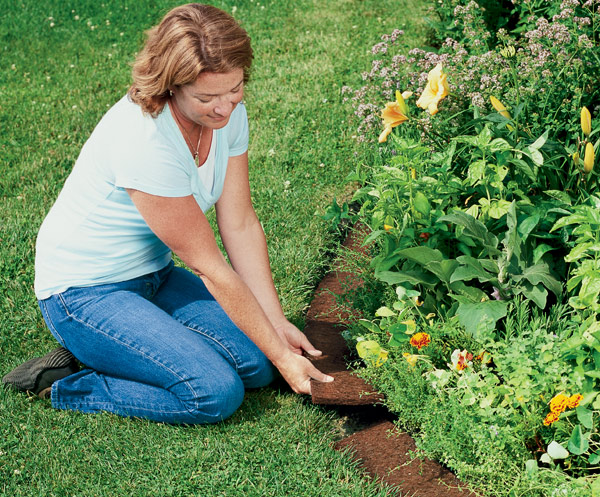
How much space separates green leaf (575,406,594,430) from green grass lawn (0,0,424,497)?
2.08 feet

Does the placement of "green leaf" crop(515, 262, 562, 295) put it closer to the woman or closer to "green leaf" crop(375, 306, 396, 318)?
"green leaf" crop(375, 306, 396, 318)

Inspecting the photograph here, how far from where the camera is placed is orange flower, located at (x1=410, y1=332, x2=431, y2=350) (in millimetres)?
2289

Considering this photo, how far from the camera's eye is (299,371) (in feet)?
7.99

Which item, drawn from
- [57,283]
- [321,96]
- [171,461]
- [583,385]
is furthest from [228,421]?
[321,96]

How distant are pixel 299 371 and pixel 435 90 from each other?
1.04 m

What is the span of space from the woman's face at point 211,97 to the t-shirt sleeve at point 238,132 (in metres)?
0.33

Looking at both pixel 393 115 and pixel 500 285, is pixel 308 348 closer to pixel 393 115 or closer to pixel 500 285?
pixel 500 285

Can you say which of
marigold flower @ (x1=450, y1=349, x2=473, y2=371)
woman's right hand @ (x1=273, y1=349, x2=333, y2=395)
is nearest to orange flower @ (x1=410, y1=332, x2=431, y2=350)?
marigold flower @ (x1=450, y1=349, x2=473, y2=371)

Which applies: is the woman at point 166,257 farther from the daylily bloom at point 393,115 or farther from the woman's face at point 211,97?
the daylily bloom at point 393,115

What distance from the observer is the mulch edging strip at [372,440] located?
2.17 m

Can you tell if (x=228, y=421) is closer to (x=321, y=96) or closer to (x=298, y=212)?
(x=298, y=212)

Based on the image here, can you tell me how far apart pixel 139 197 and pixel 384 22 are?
12.2ft

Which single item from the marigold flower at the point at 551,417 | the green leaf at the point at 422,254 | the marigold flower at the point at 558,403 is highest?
the green leaf at the point at 422,254

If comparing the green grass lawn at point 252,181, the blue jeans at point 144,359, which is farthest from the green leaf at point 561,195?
the blue jeans at point 144,359
